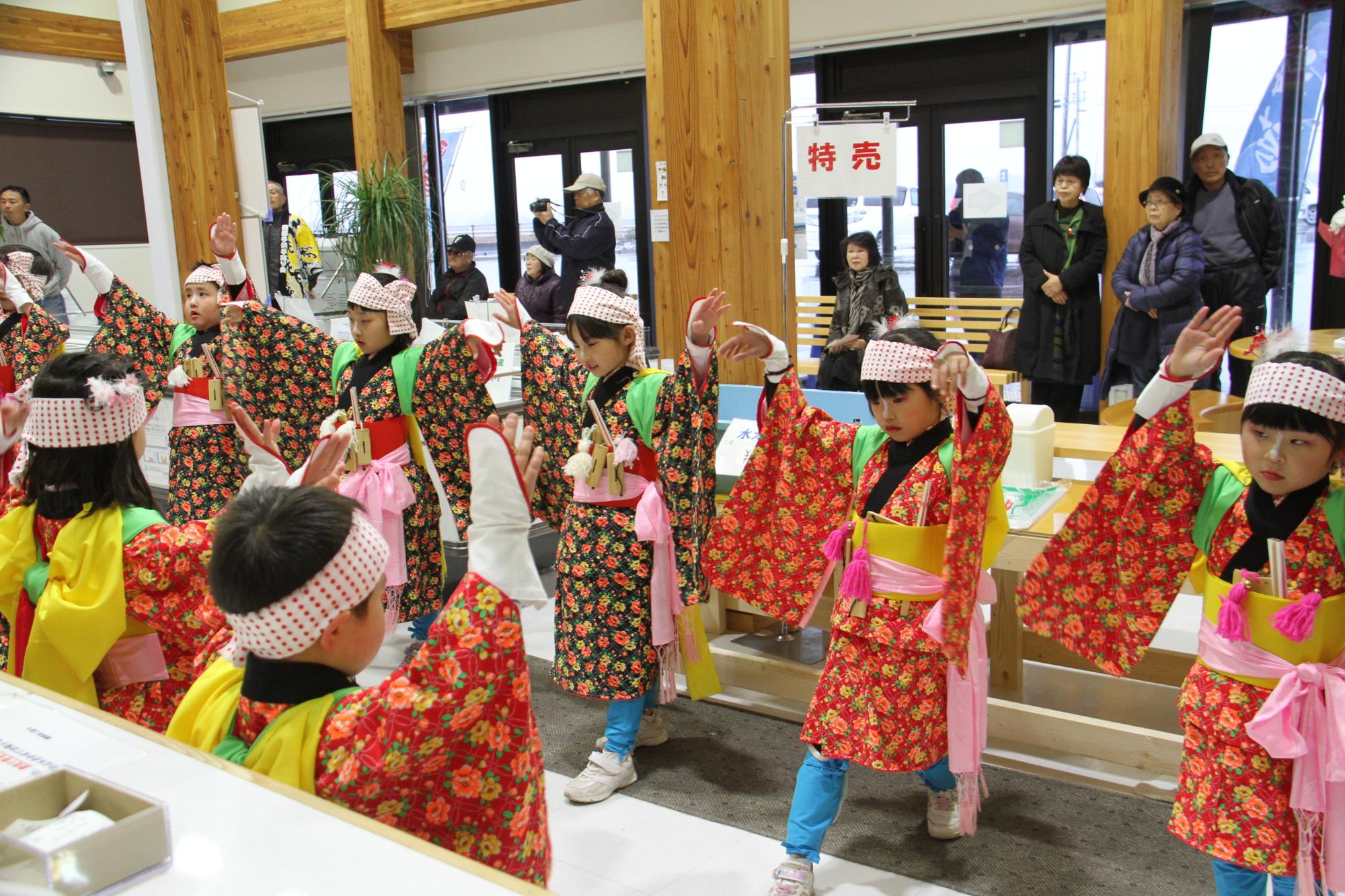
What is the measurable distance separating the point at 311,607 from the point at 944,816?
70.2 inches

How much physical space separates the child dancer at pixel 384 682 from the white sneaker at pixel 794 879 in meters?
1.09

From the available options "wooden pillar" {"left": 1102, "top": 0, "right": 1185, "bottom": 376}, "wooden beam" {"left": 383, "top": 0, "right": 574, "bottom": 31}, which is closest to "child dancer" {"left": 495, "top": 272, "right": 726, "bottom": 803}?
"wooden pillar" {"left": 1102, "top": 0, "right": 1185, "bottom": 376}

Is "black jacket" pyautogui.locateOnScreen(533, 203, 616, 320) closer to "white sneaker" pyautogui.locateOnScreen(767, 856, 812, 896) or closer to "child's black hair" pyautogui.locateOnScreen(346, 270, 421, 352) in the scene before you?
"child's black hair" pyautogui.locateOnScreen(346, 270, 421, 352)

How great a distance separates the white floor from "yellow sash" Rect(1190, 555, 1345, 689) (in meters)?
0.87

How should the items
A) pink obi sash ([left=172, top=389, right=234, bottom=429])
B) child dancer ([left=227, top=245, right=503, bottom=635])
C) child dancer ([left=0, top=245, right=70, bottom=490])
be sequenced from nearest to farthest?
child dancer ([left=227, top=245, right=503, bottom=635]), pink obi sash ([left=172, top=389, right=234, bottom=429]), child dancer ([left=0, top=245, right=70, bottom=490])

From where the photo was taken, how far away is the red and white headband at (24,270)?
459 centimetres

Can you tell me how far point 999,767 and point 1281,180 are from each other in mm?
4793

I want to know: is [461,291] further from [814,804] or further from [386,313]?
[814,804]

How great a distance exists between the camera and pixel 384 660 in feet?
12.4

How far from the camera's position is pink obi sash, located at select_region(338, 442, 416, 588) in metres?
3.34

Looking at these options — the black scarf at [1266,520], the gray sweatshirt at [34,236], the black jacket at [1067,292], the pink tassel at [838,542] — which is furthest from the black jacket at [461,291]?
the black scarf at [1266,520]

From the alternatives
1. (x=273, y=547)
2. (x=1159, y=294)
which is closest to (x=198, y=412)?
(x=273, y=547)

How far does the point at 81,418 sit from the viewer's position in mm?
1876

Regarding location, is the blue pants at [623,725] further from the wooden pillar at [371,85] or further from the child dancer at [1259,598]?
the wooden pillar at [371,85]
